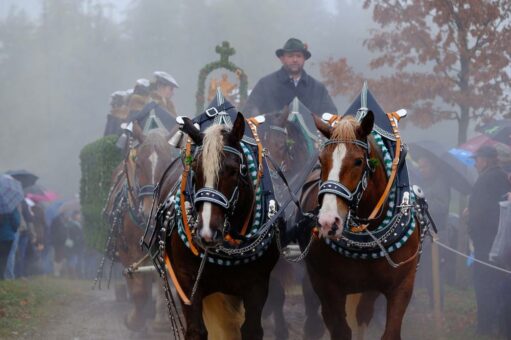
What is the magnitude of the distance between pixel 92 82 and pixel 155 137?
92.4 feet

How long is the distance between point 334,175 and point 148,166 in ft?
11.4

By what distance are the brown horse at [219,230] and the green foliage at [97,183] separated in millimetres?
→ 5426

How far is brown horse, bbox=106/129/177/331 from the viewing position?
7863mm

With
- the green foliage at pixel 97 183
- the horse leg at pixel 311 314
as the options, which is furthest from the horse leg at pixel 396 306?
the green foliage at pixel 97 183

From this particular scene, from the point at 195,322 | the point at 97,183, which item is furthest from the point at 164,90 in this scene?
the point at 195,322

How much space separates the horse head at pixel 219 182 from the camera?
4586 millimetres

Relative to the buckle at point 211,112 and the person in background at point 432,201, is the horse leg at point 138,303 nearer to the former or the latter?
the buckle at point 211,112

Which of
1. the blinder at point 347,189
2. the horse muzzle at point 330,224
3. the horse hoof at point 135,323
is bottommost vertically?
the horse hoof at point 135,323

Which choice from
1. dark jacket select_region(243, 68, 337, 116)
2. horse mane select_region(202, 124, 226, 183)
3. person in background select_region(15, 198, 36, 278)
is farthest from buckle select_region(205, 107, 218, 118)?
person in background select_region(15, 198, 36, 278)

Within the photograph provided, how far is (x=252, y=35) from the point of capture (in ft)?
98.2

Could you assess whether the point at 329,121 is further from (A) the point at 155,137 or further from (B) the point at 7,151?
(B) the point at 7,151

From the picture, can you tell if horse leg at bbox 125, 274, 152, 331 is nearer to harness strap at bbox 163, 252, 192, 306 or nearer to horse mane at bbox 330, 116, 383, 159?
harness strap at bbox 163, 252, 192, 306

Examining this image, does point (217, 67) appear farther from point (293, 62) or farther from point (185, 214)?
point (185, 214)

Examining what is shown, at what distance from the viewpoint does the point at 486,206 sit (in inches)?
353
